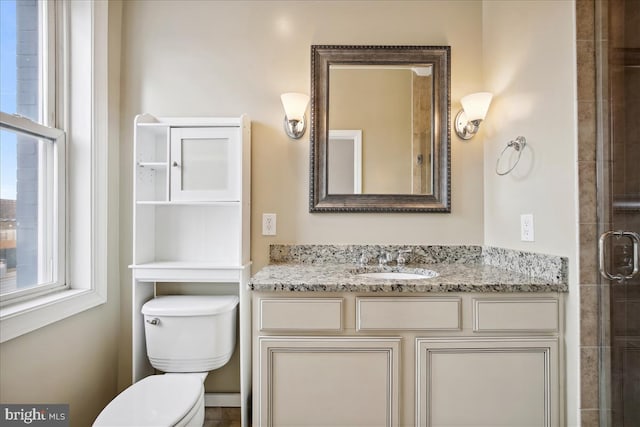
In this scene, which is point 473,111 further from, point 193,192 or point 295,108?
point 193,192

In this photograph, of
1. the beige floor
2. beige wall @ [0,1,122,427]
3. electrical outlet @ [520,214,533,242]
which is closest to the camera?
beige wall @ [0,1,122,427]

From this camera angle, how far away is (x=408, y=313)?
1.34m

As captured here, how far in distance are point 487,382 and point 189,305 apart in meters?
1.39

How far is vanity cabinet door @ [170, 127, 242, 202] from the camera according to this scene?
68.8 inches

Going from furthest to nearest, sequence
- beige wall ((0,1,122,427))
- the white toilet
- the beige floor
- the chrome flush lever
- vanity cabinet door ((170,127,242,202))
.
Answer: the beige floor → vanity cabinet door ((170,127,242,202)) → the white toilet → beige wall ((0,1,122,427)) → the chrome flush lever

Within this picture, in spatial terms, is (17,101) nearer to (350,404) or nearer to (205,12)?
(205,12)

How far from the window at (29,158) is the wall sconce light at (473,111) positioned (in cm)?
207

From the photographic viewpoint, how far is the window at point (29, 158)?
1.37 m

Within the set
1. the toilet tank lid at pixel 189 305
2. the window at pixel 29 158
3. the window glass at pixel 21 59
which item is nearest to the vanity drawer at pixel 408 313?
the toilet tank lid at pixel 189 305

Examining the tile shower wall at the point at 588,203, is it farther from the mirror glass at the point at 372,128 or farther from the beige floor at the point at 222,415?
the beige floor at the point at 222,415

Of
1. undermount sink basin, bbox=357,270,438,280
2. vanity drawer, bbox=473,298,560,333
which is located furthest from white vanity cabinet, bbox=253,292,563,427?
undermount sink basin, bbox=357,270,438,280

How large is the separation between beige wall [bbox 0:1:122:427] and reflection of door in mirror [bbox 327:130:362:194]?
1215mm

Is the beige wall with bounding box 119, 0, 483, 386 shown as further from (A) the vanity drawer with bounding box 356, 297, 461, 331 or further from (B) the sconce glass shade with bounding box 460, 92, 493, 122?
(A) the vanity drawer with bounding box 356, 297, 461, 331

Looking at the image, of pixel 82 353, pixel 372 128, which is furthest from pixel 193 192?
pixel 372 128
